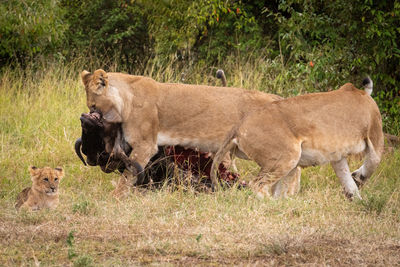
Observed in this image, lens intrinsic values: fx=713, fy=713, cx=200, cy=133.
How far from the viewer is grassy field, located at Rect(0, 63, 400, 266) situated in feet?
15.9

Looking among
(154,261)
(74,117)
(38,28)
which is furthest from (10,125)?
(154,261)

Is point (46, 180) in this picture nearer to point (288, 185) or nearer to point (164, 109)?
point (164, 109)

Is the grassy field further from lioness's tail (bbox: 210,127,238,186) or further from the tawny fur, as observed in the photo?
the tawny fur

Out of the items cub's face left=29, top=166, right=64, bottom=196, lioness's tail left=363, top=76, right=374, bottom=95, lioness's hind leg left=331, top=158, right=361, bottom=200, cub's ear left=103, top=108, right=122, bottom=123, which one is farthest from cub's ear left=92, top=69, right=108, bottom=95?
lioness's tail left=363, top=76, right=374, bottom=95

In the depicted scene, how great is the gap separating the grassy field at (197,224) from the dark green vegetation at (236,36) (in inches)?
57.4

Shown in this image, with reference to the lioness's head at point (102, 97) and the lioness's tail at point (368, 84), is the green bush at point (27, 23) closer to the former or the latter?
the lioness's head at point (102, 97)

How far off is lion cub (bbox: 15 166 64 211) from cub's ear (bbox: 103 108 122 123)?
74cm

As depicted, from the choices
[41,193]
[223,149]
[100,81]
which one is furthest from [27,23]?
[223,149]

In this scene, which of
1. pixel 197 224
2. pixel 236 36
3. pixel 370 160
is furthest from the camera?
pixel 236 36

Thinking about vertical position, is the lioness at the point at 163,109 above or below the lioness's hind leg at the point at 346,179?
above

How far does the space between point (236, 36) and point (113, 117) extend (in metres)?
8.28

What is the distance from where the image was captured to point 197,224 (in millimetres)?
5809

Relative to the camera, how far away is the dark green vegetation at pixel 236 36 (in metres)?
9.15

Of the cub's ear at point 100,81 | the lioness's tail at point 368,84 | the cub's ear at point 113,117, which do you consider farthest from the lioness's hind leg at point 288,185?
the cub's ear at point 100,81
